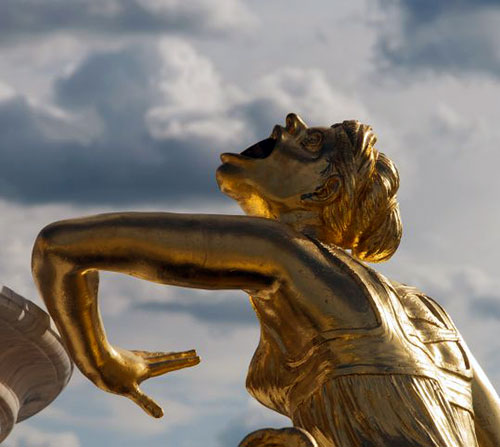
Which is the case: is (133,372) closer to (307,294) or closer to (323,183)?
(307,294)

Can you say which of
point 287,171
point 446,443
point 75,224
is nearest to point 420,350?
point 446,443

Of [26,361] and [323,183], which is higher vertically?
[323,183]

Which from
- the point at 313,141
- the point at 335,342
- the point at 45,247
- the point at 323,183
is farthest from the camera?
the point at 313,141

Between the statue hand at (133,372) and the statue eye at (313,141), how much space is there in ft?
5.24

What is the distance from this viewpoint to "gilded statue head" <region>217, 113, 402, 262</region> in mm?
13031

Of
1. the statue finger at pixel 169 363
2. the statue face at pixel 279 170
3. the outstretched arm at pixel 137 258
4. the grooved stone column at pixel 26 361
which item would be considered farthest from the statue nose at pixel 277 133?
the grooved stone column at pixel 26 361

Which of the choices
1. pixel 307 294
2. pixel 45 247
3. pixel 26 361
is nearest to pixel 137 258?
pixel 45 247

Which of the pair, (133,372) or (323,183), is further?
(323,183)

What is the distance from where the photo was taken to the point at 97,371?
12828mm

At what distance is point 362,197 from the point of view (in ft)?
43.0

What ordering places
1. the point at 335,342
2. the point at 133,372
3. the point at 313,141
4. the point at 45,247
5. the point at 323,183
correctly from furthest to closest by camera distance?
the point at 313,141 → the point at 323,183 → the point at 133,372 → the point at 335,342 → the point at 45,247

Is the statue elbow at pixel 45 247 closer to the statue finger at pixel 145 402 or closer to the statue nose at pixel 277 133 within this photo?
the statue finger at pixel 145 402

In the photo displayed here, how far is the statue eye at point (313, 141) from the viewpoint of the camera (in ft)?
43.2

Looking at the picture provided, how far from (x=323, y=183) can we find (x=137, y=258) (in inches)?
54.5
